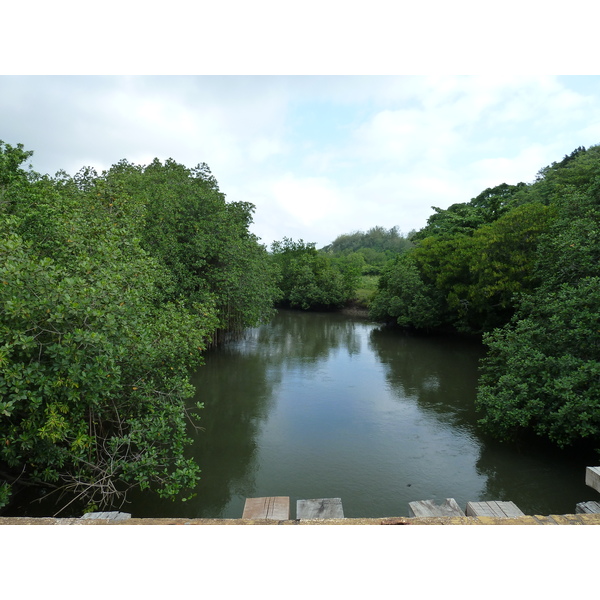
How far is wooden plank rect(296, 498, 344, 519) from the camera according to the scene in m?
3.39

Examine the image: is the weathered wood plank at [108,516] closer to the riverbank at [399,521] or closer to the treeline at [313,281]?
the riverbank at [399,521]

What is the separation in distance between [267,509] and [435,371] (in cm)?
1136

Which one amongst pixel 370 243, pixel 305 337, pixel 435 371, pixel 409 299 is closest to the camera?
pixel 435 371

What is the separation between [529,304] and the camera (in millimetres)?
9148

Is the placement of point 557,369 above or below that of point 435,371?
above

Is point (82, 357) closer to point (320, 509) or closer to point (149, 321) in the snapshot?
point (320, 509)

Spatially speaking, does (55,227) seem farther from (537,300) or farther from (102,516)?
(537,300)

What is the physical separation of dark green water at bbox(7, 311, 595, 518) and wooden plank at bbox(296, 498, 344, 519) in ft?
8.99

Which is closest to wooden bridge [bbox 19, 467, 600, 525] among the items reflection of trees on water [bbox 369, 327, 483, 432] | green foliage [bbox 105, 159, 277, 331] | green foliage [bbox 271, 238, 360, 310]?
reflection of trees on water [bbox 369, 327, 483, 432]

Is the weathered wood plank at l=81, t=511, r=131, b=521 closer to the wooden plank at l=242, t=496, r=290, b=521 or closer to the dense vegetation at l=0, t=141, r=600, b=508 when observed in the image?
the wooden plank at l=242, t=496, r=290, b=521

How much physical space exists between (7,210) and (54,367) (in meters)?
3.75

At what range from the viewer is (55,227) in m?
6.59

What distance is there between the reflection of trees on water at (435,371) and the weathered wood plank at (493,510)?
5.72 meters

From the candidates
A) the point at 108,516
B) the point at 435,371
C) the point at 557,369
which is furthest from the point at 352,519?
the point at 435,371
